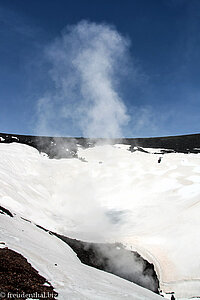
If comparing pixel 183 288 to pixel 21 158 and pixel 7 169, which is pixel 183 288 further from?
pixel 21 158

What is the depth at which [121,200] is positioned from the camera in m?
39.8

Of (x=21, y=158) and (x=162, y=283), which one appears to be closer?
(x=162, y=283)

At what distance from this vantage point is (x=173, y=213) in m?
31.7

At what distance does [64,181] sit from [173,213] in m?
22.7

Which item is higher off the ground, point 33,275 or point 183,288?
point 33,275

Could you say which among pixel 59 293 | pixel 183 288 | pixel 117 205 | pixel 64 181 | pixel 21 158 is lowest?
pixel 183 288

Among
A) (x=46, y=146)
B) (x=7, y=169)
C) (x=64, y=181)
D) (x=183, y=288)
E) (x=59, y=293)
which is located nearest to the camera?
(x=59, y=293)

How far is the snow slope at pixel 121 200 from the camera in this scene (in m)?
24.2

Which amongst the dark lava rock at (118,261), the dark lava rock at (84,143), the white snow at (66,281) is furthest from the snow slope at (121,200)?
the white snow at (66,281)

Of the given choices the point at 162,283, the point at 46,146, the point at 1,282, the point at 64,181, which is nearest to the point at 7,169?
the point at 64,181

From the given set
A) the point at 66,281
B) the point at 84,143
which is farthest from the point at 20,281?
the point at 84,143

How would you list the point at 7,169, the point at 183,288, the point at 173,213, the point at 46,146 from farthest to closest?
1. the point at 46,146
2. the point at 7,169
3. the point at 173,213
4. the point at 183,288

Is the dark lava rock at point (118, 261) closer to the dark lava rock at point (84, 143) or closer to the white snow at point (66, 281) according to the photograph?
the white snow at point (66, 281)

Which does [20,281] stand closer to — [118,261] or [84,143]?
[118,261]
